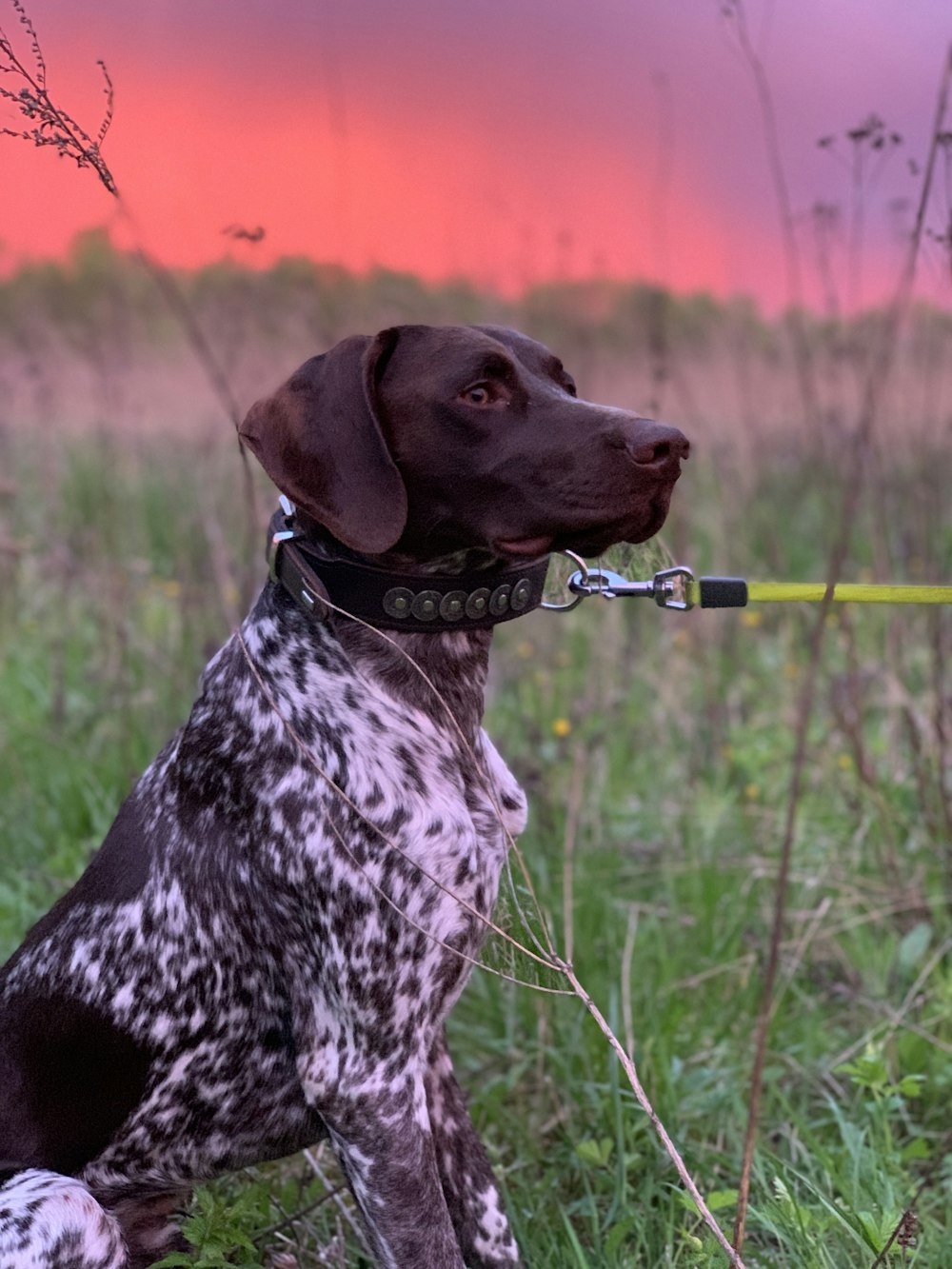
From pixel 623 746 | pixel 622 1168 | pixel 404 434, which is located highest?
pixel 404 434

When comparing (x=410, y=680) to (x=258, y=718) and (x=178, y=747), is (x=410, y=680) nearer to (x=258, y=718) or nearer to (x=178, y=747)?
(x=258, y=718)

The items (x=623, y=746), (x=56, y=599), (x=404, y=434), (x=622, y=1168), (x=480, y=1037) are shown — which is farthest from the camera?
(x=56, y=599)

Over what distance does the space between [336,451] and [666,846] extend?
223 cm

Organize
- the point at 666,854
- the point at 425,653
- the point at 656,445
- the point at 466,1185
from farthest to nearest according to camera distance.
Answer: the point at 666,854
the point at 466,1185
the point at 425,653
the point at 656,445

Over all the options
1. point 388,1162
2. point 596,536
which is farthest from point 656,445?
point 388,1162

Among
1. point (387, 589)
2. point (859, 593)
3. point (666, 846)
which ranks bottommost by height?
point (666, 846)

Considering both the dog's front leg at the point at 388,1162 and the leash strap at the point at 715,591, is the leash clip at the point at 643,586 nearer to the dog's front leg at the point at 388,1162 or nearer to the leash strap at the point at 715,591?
the leash strap at the point at 715,591

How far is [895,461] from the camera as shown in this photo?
5074mm

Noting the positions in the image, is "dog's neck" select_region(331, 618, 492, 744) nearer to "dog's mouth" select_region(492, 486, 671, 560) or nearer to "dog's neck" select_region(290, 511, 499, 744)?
"dog's neck" select_region(290, 511, 499, 744)

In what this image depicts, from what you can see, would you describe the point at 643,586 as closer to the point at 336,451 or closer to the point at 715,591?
the point at 715,591

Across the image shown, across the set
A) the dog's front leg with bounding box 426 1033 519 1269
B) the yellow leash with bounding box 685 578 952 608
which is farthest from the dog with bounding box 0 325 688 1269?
the yellow leash with bounding box 685 578 952 608

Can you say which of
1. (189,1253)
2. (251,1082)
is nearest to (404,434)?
(251,1082)

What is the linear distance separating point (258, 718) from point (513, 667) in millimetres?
2916

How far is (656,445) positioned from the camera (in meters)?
2.23
